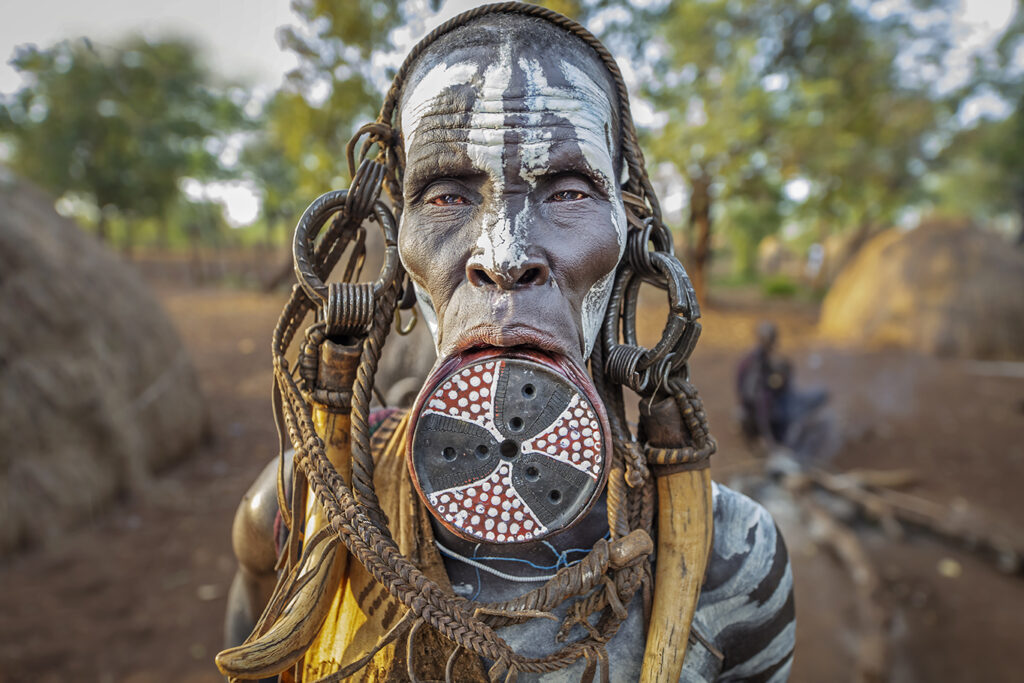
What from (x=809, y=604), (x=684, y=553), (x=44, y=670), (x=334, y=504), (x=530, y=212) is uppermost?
(x=530, y=212)

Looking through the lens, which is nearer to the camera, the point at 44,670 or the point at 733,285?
the point at 44,670

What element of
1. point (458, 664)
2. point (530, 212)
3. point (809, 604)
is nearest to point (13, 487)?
point (458, 664)

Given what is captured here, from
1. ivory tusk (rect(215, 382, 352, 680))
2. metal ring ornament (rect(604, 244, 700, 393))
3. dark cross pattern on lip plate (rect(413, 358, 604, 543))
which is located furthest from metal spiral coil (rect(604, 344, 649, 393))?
ivory tusk (rect(215, 382, 352, 680))

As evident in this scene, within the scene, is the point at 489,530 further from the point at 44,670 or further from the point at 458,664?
the point at 44,670

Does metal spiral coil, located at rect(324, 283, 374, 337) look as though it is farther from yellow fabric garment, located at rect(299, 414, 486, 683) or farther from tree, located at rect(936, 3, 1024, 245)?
tree, located at rect(936, 3, 1024, 245)

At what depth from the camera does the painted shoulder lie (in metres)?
1.25

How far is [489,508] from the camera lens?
0.99 meters

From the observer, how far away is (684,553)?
1.17 metres

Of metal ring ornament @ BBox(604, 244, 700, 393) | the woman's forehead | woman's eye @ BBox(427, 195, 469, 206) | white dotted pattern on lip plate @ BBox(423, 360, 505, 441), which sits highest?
the woman's forehead

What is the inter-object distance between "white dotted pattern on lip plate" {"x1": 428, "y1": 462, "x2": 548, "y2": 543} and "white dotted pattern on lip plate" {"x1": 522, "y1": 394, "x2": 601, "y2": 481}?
67 mm

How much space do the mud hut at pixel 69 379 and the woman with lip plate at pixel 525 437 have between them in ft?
13.3

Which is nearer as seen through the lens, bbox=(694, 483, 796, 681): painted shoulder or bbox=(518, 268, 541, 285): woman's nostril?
bbox=(518, 268, 541, 285): woman's nostril

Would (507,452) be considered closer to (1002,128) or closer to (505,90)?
(505,90)

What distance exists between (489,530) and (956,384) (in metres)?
10.4
